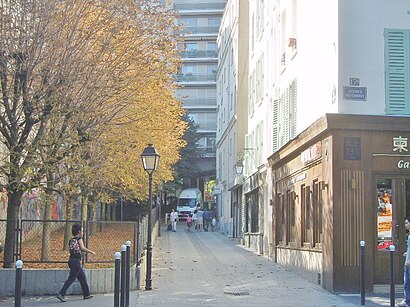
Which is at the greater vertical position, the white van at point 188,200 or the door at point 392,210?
the white van at point 188,200

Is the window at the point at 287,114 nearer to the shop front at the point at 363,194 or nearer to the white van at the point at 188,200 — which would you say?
the shop front at the point at 363,194

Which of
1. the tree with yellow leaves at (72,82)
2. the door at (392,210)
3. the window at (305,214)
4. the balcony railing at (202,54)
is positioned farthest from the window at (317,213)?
the balcony railing at (202,54)

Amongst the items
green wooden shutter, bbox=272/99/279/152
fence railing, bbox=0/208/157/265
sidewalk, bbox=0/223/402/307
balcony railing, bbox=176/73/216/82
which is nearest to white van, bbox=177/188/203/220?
balcony railing, bbox=176/73/216/82

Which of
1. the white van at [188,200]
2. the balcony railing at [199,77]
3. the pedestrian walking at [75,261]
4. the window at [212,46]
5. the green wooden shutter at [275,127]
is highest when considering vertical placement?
the window at [212,46]

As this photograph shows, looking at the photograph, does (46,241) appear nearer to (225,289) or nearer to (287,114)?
(225,289)

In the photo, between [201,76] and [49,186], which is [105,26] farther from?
[201,76]

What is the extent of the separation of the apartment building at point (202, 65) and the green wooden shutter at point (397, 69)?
68872 mm

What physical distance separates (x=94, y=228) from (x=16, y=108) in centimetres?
358

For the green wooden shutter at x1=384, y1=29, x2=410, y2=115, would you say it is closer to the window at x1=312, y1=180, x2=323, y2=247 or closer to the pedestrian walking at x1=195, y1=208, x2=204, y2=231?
the window at x1=312, y1=180, x2=323, y2=247

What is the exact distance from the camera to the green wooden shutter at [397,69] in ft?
49.7

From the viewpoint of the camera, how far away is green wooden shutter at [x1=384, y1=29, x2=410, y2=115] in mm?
15148

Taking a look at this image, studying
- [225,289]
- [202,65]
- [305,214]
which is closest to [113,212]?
[305,214]

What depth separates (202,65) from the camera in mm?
88438

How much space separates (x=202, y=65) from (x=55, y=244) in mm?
71889
